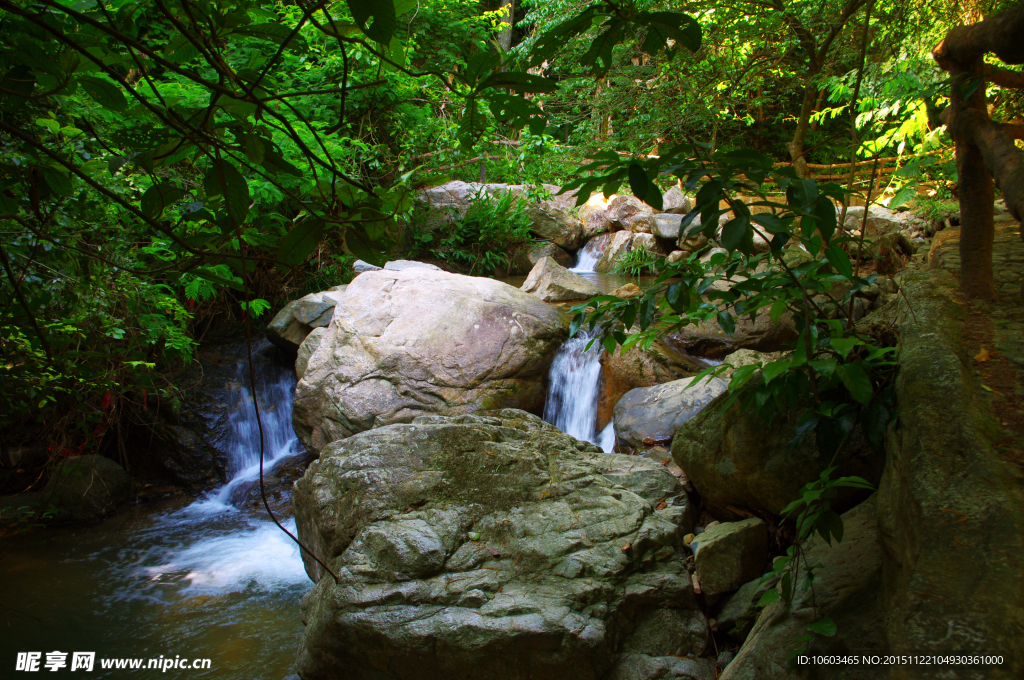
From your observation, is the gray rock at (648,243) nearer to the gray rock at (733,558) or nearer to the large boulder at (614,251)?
the large boulder at (614,251)

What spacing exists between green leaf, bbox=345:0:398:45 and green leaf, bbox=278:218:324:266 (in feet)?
1.19

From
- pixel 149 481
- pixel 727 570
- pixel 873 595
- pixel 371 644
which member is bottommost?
pixel 149 481

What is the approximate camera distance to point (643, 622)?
8.91 feet

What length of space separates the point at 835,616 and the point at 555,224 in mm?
11044

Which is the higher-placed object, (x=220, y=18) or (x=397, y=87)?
(x=397, y=87)

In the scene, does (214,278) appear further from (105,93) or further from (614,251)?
(614,251)

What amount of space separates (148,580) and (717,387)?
5.33m

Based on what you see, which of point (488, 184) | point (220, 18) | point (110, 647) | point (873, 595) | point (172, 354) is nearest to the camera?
point (220, 18)

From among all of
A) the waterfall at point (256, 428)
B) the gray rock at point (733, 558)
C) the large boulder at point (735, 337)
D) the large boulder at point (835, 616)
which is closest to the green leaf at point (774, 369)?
the large boulder at point (835, 616)

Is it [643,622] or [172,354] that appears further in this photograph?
[172,354]

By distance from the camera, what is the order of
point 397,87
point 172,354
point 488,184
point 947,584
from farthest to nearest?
point 488,184, point 397,87, point 172,354, point 947,584

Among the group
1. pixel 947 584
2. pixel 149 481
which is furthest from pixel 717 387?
pixel 149 481

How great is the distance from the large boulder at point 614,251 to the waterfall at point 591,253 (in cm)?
10

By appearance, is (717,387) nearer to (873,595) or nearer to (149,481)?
(873,595)
